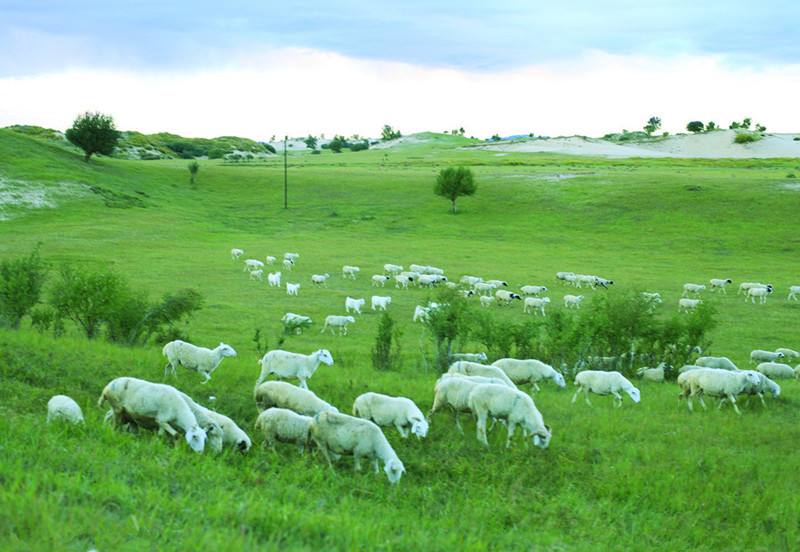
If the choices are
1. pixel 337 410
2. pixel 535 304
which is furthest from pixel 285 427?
pixel 535 304

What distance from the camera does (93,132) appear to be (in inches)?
3531

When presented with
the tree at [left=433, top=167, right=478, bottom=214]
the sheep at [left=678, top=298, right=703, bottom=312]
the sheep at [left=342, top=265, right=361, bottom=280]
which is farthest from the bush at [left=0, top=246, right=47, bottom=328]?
the tree at [left=433, top=167, right=478, bottom=214]

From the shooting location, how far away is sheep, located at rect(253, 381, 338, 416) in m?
13.2

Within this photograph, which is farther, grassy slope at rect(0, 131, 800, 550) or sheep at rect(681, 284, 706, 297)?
sheep at rect(681, 284, 706, 297)

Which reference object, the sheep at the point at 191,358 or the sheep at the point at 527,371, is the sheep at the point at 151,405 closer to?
the sheep at the point at 191,358

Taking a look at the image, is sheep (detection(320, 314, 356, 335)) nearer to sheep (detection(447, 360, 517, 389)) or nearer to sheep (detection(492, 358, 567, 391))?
sheep (detection(492, 358, 567, 391))

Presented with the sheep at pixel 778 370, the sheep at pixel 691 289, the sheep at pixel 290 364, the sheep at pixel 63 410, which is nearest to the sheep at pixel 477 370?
the sheep at pixel 290 364

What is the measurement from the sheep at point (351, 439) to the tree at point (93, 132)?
289 ft

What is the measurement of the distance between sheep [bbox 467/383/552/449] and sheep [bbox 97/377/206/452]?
4966 millimetres

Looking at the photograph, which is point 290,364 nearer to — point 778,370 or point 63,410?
point 63,410

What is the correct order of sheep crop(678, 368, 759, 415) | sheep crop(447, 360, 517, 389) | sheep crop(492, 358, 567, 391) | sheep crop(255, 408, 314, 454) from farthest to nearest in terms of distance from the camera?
sheep crop(492, 358, 567, 391) < sheep crop(447, 360, 517, 389) < sheep crop(678, 368, 759, 415) < sheep crop(255, 408, 314, 454)

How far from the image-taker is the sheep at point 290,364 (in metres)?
16.9

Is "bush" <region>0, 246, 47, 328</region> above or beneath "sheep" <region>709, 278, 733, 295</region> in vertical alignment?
above

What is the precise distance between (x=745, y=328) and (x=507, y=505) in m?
27.5
